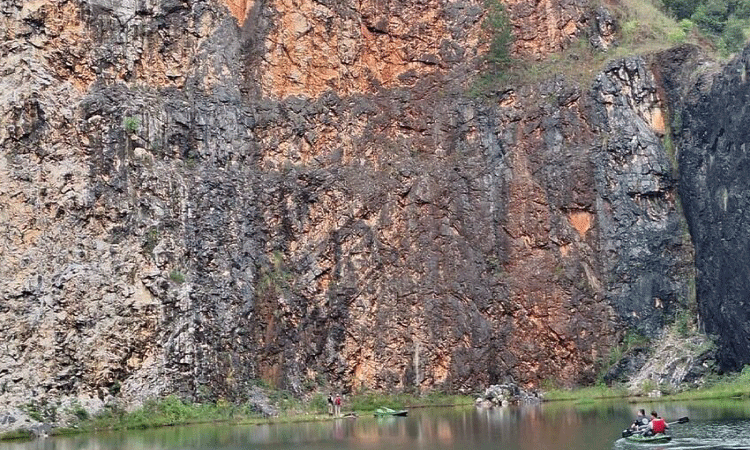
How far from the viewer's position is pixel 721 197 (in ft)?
157

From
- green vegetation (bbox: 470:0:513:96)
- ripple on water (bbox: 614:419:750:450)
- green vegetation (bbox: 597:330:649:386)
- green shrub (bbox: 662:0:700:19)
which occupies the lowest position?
ripple on water (bbox: 614:419:750:450)

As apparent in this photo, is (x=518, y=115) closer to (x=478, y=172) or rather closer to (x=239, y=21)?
(x=478, y=172)

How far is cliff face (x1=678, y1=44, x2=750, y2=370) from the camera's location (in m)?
46.5

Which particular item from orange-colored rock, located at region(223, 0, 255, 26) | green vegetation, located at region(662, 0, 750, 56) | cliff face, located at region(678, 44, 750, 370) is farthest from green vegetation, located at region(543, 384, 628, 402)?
orange-colored rock, located at region(223, 0, 255, 26)

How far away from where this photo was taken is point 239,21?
54.7 meters

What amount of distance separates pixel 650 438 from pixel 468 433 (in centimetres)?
590

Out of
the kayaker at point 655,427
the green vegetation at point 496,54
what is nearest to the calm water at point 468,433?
the kayaker at point 655,427

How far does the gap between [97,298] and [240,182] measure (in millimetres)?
9472

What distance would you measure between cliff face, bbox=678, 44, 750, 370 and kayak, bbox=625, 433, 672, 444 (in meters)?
15.5

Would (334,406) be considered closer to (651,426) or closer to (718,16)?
(651,426)

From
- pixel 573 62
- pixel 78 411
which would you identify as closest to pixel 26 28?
pixel 78 411

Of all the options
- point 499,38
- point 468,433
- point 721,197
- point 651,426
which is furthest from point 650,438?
point 499,38

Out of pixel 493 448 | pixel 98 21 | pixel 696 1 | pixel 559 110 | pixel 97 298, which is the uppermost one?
pixel 696 1

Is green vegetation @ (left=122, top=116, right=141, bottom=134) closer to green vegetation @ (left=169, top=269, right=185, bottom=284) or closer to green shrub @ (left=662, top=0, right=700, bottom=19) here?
green vegetation @ (left=169, top=269, right=185, bottom=284)
